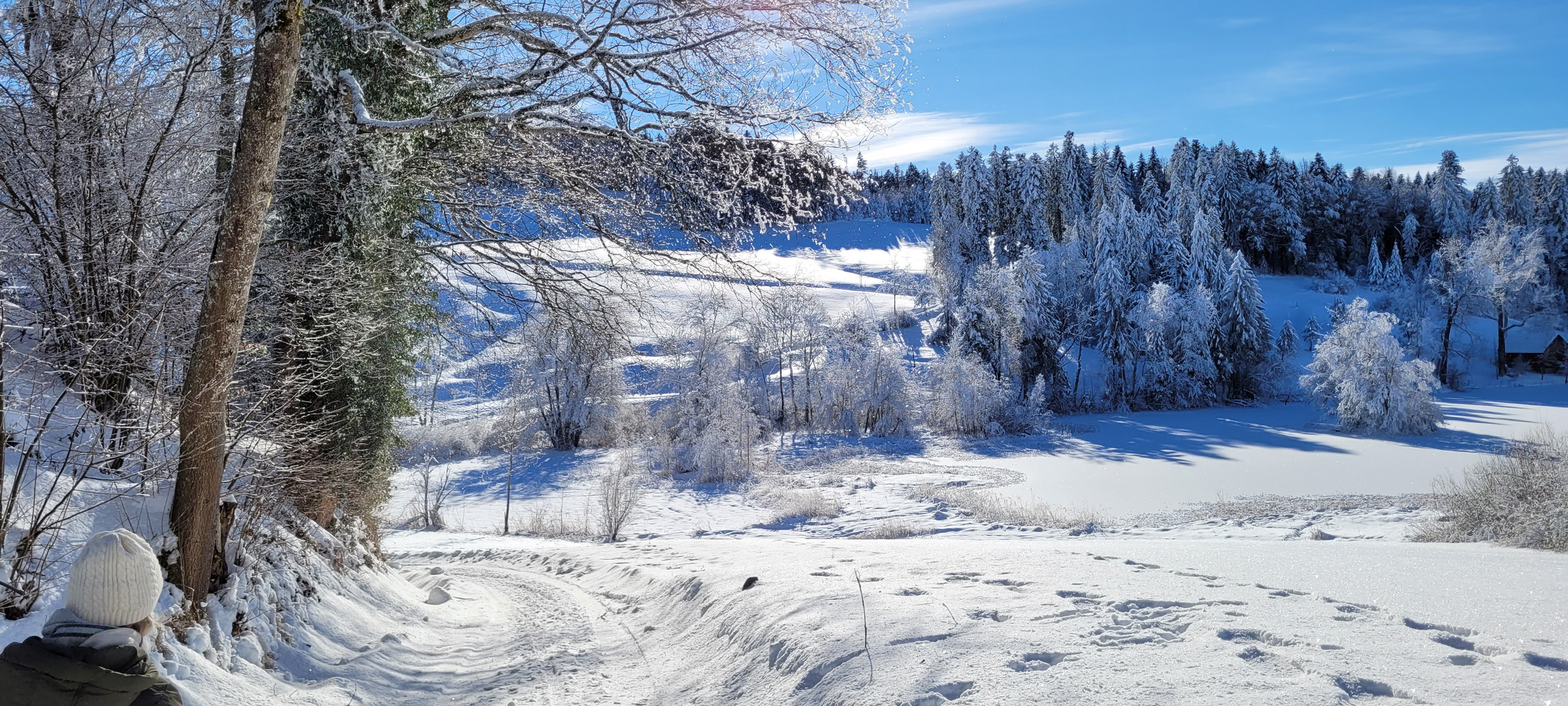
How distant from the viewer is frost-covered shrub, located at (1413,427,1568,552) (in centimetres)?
807

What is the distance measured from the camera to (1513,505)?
31.2 feet

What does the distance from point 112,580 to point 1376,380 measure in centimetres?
4324

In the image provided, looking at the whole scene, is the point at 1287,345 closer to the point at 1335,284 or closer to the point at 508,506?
the point at 1335,284

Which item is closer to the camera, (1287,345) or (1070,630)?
(1070,630)

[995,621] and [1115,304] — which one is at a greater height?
[1115,304]

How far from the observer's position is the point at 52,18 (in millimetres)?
5703

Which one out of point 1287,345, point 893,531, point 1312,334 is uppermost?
point 1312,334

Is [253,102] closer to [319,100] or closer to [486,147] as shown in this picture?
[319,100]

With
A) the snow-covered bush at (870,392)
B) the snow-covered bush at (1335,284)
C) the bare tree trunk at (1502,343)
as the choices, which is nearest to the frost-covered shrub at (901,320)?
the snow-covered bush at (870,392)

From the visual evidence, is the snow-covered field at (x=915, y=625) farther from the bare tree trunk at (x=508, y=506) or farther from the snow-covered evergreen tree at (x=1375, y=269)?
the snow-covered evergreen tree at (x=1375, y=269)

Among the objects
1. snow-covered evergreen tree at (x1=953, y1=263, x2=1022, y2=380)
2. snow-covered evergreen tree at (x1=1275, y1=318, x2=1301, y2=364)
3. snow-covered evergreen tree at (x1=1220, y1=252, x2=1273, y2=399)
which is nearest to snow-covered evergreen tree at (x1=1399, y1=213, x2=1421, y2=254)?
snow-covered evergreen tree at (x1=1275, y1=318, x2=1301, y2=364)

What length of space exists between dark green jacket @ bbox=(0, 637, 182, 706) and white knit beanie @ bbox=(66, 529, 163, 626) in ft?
0.35

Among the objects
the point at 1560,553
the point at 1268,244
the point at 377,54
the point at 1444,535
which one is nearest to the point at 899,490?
the point at 1444,535

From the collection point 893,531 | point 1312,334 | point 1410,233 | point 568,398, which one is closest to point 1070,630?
point 893,531
